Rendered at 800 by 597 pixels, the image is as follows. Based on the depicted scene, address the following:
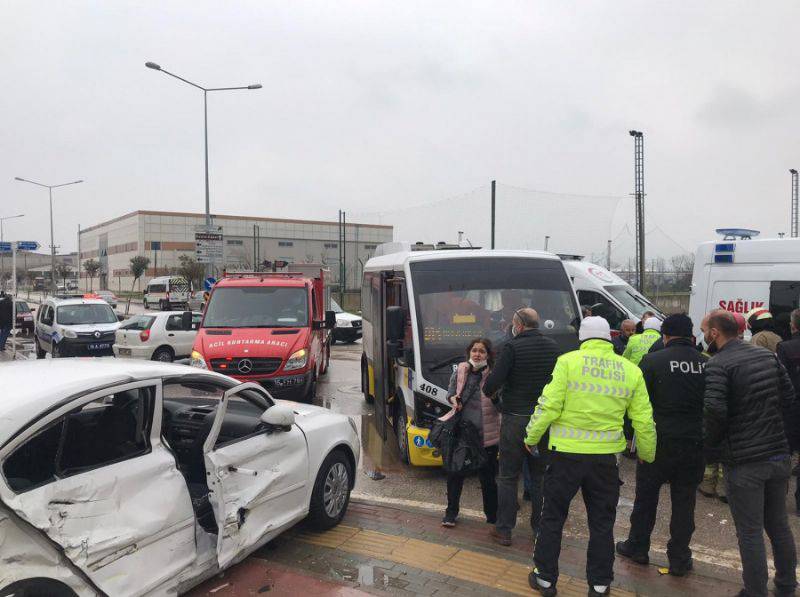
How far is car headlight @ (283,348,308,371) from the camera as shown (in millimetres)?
10023

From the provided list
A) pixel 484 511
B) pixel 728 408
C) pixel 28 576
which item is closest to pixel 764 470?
pixel 728 408

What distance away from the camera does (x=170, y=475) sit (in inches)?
145

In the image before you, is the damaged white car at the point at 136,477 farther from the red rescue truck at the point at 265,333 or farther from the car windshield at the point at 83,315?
the car windshield at the point at 83,315

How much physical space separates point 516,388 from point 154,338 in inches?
505

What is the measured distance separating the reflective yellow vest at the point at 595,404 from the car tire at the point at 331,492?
74.3 inches

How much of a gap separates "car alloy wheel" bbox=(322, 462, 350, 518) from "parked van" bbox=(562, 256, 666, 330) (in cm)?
764

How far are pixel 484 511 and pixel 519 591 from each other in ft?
4.17

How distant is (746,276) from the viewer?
866 cm

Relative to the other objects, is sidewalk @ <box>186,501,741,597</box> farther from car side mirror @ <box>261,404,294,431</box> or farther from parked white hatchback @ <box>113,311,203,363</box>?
parked white hatchback @ <box>113,311,203,363</box>

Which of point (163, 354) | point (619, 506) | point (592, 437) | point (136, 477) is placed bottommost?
point (619, 506)

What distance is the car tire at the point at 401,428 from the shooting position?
6.94 meters

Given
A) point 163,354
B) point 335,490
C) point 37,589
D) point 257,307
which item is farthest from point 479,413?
point 163,354

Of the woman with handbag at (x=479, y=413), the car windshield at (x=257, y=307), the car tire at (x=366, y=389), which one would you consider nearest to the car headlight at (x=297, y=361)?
the car windshield at (x=257, y=307)

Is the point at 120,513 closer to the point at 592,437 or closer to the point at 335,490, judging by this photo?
the point at 335,490
